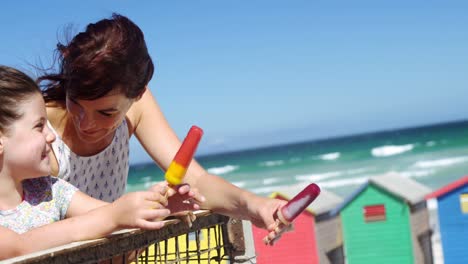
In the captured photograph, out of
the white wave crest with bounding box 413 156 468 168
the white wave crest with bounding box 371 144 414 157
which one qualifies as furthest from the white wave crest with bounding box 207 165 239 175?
the white wave crest with bounding box 413 156 468 168

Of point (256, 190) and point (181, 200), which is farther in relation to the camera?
point (256, 190)

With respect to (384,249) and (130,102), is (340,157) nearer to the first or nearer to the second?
(384,249)

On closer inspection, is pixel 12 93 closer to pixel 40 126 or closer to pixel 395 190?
pixel 40 126

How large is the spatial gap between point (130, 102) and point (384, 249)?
364cm

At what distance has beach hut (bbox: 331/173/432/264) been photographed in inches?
201

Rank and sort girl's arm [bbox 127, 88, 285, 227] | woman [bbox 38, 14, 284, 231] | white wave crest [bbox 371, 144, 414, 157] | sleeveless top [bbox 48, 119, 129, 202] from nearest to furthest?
1. girl's arm [bbox 127, 88, 285, 227]
2. woman [bbox 38, 14, 284, 231]
3. sleeveless top [bbox 48, 119, 129, 202]
4. white wave crest [bbox 371, 144, 414, 157]

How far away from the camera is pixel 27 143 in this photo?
1.49m

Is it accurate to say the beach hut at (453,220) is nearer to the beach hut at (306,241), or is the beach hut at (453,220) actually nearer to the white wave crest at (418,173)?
the beach hut at (306,241)

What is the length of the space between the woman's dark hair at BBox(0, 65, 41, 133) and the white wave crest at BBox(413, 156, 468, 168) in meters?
22.6

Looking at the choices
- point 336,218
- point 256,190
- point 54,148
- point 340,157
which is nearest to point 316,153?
point 340,157

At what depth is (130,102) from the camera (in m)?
1.84

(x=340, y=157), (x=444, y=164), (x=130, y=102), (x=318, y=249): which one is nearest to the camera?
(x=130, y=102)

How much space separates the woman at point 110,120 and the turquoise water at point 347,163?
1873cm

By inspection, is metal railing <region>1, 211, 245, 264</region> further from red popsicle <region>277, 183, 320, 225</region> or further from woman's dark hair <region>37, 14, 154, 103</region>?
woman's dark hair <region>37, 14, 154, 103</region>
